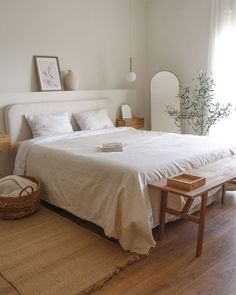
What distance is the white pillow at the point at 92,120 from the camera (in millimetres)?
3914

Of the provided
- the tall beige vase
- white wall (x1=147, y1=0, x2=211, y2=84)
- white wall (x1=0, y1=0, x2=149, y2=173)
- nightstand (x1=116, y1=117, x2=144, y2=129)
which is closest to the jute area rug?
white wall (x1=0, y1=0, x2=149, y2=173)

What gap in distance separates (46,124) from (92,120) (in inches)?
28.1

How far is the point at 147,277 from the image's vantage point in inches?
Answer: 76.1

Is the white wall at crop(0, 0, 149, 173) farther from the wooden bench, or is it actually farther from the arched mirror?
the wooden bench

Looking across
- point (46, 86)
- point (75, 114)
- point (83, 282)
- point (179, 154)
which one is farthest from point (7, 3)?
point (83, 282)

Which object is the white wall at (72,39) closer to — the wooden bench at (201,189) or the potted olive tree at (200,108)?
the potted olive tree at (200,108)

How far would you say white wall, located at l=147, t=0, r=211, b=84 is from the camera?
4.36 meters

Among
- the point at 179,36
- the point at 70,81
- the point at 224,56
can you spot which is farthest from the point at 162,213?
the point at 179,36

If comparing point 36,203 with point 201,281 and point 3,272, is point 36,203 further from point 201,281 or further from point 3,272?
point 201,281

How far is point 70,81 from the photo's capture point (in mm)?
3947

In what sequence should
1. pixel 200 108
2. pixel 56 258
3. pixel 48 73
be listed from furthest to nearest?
pixel 200 108 < pixel 48 73 < pixel 56 258

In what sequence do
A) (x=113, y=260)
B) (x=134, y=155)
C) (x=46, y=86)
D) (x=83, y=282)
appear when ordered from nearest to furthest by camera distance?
(x=83, y=282)
(x=113, y=260)
(x=134, y=155)
(x=46, y=86)

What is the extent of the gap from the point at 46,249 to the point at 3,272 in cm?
36

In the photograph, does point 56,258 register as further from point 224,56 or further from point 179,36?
point 179,36
